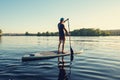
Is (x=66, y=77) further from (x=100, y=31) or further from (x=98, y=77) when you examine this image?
(x=100, y=31)

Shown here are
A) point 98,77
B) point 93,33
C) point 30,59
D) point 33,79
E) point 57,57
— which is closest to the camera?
point 33,79

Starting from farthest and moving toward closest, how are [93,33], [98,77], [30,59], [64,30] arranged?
[93,33] < [64,30] < [30,59] < [98,77]

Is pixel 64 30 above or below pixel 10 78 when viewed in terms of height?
above

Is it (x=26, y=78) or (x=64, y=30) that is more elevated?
(x=64, y=30)

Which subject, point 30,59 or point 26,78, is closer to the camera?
point 26,78

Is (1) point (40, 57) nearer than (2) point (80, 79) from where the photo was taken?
No

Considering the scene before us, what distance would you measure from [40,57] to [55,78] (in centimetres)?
627

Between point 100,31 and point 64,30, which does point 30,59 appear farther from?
point 100,31

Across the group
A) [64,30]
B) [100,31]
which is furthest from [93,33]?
[64,30]

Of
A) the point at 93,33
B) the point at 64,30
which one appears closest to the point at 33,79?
the point at 64,30

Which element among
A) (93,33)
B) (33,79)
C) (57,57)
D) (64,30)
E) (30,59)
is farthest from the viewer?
(93,33)

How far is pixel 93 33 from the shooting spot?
11906 centimetres

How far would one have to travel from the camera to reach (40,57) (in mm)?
14844

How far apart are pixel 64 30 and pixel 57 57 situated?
2763 mm
